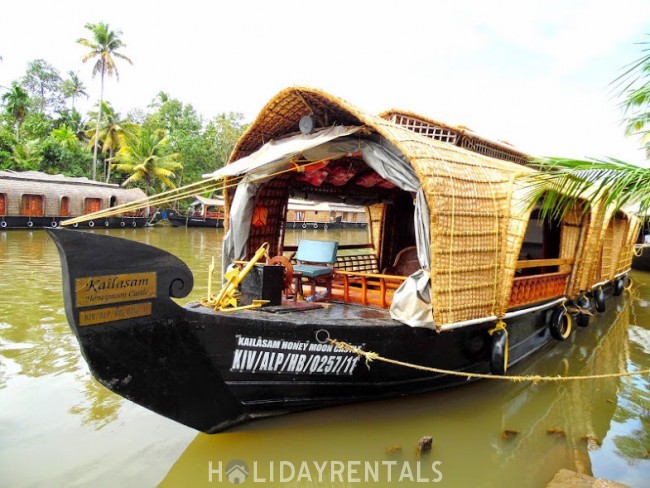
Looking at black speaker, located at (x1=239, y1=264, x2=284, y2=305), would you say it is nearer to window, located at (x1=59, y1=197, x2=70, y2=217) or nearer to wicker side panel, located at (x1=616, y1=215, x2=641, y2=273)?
wicker side panel, located at (x1=616, y1=215, x2=641, y2=273)

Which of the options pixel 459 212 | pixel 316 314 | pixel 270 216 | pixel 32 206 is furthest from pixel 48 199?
pixel 459 212

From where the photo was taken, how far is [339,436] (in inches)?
155

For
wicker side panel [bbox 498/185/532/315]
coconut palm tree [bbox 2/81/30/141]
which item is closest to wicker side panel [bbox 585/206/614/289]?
wicker side panel [bbox 498/185/532/315]

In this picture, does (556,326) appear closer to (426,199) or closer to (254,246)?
(426,199)

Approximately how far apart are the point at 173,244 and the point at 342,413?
1621cm

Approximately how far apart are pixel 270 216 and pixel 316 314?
2408mm

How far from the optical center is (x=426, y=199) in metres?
3.99

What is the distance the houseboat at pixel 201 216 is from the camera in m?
29.6

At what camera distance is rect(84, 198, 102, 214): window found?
24.2 metres

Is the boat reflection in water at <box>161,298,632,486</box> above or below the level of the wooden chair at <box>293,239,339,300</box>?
below

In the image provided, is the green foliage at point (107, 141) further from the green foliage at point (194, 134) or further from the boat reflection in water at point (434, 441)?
the boat reflection in water at point (434, 441)

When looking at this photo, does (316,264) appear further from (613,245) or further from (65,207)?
(65,207)

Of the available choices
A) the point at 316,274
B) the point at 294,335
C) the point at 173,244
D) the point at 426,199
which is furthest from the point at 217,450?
the point at 173,244

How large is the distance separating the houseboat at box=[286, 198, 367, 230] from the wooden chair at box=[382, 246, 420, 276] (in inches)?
979
